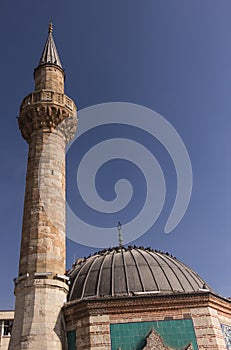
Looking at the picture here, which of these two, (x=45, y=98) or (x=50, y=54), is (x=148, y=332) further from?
(x=50, y=54)

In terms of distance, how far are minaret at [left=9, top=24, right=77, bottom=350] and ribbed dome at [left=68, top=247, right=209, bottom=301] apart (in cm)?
152

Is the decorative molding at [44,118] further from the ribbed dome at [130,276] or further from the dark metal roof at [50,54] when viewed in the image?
the ribbed dome at [130,276]

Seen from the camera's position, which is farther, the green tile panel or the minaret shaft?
the minaret shaft

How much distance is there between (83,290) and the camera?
12336 mm

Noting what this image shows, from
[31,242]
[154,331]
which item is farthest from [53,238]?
[154,331]

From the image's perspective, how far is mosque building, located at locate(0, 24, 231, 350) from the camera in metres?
10.0

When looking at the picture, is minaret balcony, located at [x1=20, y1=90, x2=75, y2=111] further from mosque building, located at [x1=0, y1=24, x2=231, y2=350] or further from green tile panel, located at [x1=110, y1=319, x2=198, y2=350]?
green tile panel, located at [x1=110, y1=319, x2=198, y2=350]

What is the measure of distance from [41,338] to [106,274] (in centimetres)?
357

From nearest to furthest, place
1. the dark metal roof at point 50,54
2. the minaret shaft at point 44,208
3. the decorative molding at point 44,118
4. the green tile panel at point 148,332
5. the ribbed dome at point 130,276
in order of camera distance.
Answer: the green tile panel at point 148,332 < the minaret shaft at point 44,208 < the ribbed dome at point 130,276 < the decorative molding at point 44,118 < the dark metal roof at point 50,54

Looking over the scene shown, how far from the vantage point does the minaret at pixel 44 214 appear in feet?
33.2

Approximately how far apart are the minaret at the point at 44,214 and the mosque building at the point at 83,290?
0.03 meters

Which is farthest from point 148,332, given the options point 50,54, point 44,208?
point 50,54

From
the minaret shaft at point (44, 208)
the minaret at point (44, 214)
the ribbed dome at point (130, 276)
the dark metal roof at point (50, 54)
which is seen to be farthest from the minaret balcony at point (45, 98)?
the ribbed dome at point (130, 276)

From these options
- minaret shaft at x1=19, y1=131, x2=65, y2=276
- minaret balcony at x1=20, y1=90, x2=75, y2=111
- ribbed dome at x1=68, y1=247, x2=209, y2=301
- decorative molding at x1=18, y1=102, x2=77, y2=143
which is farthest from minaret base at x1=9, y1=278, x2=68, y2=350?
minaret balcony at x1=20, y1=90, x2=75, y2=111
